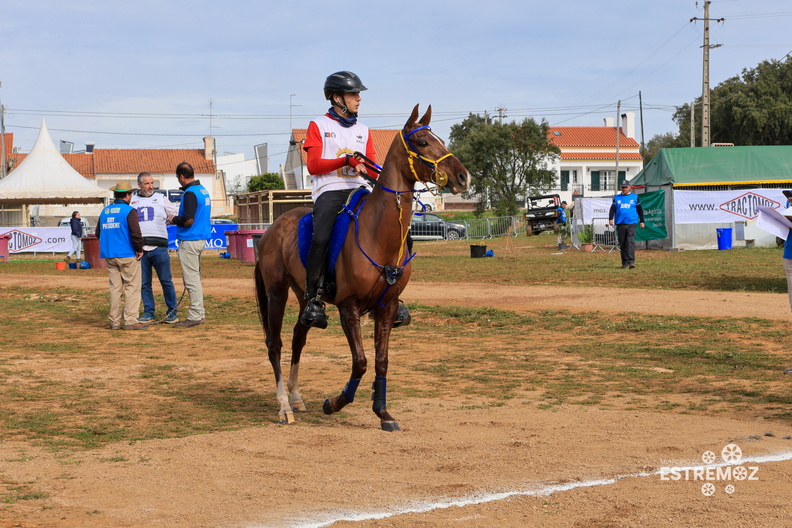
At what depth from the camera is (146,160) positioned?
9400 cm

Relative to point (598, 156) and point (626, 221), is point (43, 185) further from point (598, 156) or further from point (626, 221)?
point (598, 156)

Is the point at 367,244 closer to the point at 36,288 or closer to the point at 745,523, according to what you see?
the point at 745,523

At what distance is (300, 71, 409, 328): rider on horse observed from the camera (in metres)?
7.34

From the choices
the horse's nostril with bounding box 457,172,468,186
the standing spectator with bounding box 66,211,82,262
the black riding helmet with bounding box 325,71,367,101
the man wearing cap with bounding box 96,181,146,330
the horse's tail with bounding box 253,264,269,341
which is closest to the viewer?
the horse's nostril with bounding box 457,172,468,186

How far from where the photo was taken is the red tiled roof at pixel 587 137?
8831cm

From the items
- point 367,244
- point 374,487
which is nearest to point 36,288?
point 367,244

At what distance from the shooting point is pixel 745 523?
4.45 m

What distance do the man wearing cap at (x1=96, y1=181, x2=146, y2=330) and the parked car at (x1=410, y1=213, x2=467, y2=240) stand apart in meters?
34.5

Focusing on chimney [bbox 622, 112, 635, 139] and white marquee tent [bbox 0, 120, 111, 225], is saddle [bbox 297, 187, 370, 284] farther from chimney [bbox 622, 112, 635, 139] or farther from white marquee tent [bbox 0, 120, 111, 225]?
chimney [bbox 622, 112, 635, 139]

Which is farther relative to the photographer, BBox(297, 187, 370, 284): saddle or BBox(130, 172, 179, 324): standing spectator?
BBox(130, 172, 179, 324): standing spectator

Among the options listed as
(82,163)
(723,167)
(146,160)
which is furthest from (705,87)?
(82,163)

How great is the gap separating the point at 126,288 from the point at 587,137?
81050mm

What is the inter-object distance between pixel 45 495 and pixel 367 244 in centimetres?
311
